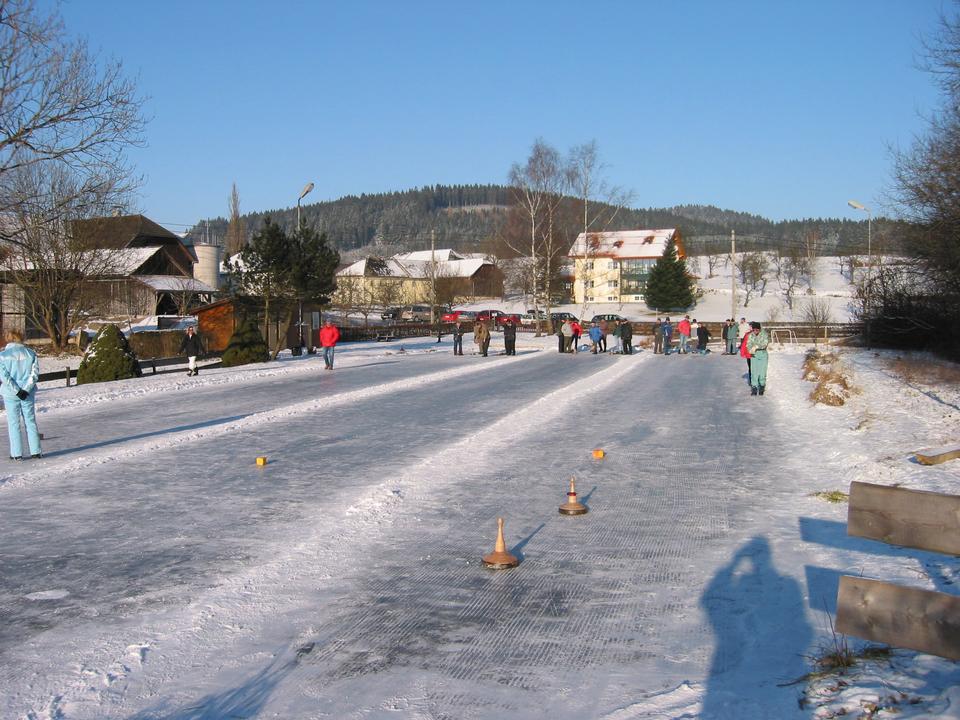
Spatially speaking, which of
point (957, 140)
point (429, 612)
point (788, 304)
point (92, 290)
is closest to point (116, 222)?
point (92, 290)

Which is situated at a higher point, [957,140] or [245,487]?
[957,140]

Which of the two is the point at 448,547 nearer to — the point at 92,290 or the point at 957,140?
the point at 957,140

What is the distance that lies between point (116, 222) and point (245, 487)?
37438 mm

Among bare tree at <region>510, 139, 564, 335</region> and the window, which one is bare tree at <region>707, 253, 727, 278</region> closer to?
the window

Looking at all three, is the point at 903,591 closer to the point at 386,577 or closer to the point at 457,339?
the point at 386,577

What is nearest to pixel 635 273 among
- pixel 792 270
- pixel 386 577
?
pixel 792 270

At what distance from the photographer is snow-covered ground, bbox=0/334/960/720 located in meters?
4.65

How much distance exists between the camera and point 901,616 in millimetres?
4258

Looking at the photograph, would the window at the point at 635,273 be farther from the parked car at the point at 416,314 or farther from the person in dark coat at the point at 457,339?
the person in dark coat at the point at 457,339

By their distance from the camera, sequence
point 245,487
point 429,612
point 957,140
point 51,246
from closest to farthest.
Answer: point 429,612
point 245,487
point 957,140
point 51,246

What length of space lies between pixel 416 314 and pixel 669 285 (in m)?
25.6

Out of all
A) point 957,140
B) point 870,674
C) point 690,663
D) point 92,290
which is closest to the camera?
point 870,674

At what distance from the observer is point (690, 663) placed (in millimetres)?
5051

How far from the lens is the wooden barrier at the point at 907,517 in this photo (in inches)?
195
